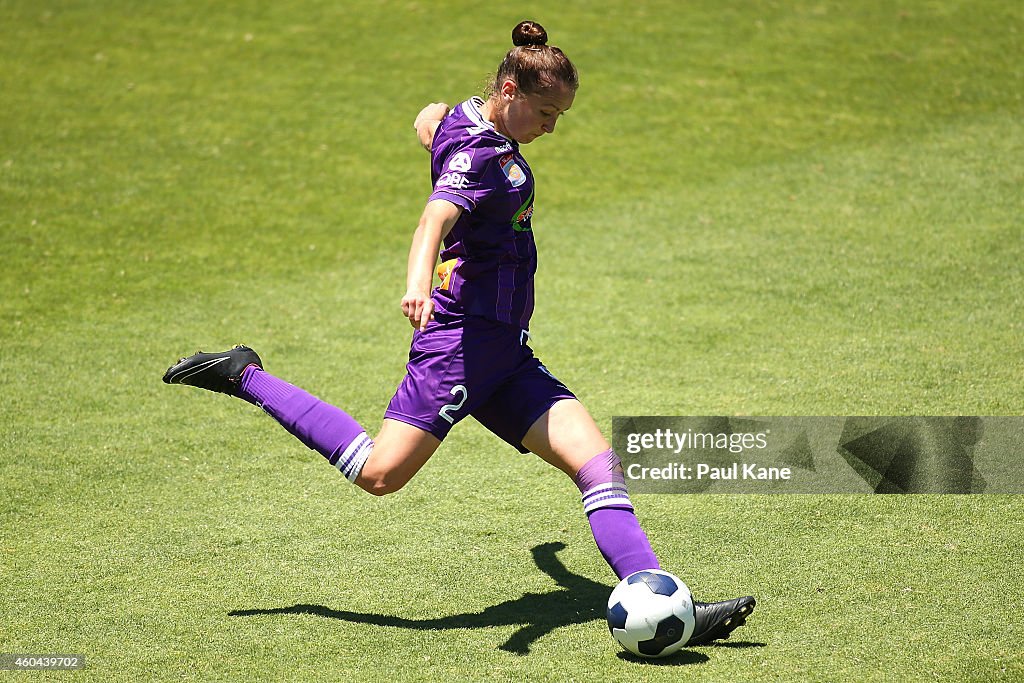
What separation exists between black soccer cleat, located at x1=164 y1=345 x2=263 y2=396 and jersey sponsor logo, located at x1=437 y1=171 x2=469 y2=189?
1.19 metres

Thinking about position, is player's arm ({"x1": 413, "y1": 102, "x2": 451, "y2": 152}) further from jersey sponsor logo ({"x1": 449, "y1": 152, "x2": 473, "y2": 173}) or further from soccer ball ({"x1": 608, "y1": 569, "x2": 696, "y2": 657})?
soccer ball ({"x1": 608, "y1": 569, "x2": 696, "y2": 657})

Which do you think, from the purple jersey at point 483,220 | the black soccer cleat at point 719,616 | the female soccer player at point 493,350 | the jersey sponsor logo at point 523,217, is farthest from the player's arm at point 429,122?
the black soccer cleat at point 719,616

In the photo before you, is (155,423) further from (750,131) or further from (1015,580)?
(750,131)

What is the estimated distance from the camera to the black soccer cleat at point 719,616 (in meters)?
3.64

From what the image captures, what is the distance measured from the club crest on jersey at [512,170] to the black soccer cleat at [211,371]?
4.43 ft

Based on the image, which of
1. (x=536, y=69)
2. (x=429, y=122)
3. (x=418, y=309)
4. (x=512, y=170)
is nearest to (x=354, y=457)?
(x=418, y=309)

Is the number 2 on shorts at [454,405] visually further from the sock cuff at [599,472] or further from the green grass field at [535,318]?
the green grass field at [535,318]

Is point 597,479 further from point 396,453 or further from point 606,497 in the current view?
point 396,453

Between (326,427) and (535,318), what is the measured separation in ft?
11.3

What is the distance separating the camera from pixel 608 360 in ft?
21.8

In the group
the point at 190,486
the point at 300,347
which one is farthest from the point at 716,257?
the point at 190,486

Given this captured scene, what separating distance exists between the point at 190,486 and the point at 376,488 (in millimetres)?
1584

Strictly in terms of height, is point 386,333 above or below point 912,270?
below

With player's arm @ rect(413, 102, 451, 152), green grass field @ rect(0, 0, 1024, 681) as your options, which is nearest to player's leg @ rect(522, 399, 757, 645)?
green grass field @ rect(0, 0, 1024, 681)
